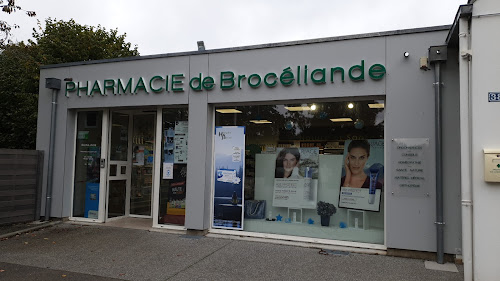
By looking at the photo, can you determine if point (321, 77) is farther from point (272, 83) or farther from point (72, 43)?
point (72, 43)

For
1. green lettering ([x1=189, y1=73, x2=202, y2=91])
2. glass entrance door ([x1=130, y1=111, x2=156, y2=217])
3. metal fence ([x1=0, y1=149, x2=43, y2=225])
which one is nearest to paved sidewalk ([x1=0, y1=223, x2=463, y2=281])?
metal fence ([x1=0, y1=149, x2=43, y2=225])

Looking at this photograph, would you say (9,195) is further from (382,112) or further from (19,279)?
(382,112)

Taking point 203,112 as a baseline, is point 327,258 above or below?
below

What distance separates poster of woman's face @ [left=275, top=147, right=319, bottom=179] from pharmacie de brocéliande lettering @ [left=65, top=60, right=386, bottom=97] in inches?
51.0

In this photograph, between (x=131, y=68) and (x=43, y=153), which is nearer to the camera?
(x=131, y=68)

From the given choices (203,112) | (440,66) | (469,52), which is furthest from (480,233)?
(203,112)

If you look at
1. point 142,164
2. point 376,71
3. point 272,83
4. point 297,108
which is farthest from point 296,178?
point 142,164

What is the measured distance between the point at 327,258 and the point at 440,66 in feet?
11.2

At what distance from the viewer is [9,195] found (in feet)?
26.4

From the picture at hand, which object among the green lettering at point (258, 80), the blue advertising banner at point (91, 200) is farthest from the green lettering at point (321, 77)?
the blue advertising banner at point (91, 200)

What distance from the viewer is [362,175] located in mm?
6820

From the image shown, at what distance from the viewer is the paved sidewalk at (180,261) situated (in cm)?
504

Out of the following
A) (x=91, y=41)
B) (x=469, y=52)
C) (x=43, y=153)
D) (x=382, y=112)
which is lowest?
(x=43, y=153)

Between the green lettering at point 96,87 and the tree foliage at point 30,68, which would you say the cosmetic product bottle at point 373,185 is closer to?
the green lettering at point 96,87
